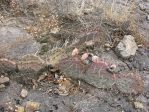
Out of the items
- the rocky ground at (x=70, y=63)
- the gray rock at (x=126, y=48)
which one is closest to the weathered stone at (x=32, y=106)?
the rocky ground at (x=70, y=63)

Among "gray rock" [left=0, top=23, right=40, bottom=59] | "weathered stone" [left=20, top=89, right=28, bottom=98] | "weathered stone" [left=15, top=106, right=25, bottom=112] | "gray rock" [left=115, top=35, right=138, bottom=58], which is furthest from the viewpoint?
"gray rock" [left=115, top=35, right=138, bottom=58]

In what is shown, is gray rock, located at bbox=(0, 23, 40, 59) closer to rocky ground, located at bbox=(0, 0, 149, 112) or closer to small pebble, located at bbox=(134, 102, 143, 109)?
rocky ground, located at bbox=(0, 0, 149, 112)

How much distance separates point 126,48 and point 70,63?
937 millimetres

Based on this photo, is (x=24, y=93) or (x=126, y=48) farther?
(x=126, y=48)

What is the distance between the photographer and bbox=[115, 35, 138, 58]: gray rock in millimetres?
5297

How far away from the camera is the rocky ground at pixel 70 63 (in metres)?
4.64

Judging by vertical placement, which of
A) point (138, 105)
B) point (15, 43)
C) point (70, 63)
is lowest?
point (138, 105)

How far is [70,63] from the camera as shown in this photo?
4.89m

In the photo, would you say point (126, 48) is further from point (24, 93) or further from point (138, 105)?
point (24, 93)

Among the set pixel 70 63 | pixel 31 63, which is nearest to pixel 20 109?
pixel 31 63

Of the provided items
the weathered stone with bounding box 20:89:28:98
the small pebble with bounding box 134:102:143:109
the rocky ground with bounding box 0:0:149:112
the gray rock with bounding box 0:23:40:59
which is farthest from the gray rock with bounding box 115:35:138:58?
the weathered stone with bounding box 20:89:28:98

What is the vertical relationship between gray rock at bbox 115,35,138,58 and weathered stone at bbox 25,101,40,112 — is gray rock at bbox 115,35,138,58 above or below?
above

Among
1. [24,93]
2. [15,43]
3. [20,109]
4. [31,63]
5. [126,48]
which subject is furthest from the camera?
[126,48]

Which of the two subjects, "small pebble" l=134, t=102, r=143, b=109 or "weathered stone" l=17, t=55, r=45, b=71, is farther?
"weathered stone" l=17, t=55, r=45, b=71
